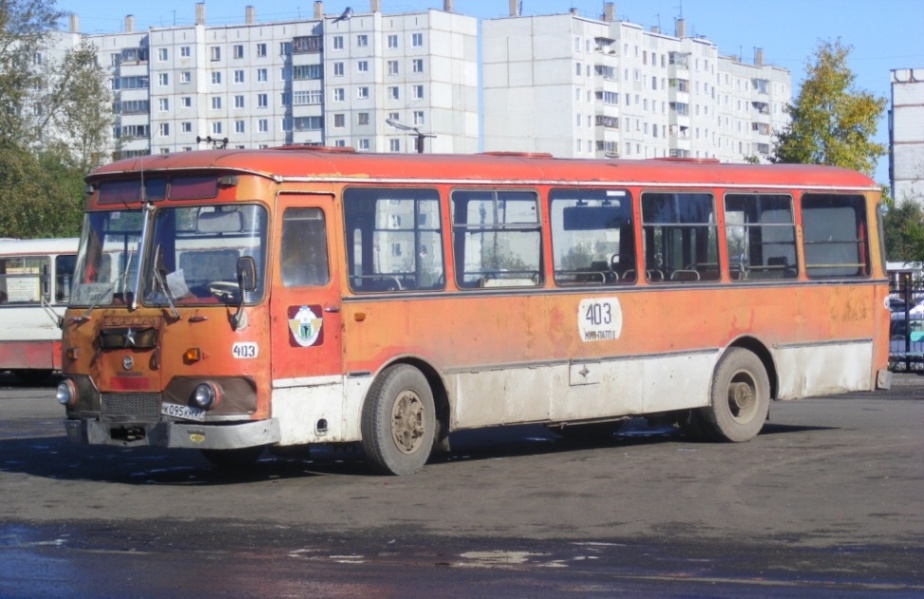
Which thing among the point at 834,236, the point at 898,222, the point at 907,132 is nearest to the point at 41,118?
the point at 834,236

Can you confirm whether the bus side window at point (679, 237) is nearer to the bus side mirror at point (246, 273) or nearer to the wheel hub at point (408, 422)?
the wheel hub at point (408, 422)

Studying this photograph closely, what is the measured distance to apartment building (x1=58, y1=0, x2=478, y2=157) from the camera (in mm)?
113875

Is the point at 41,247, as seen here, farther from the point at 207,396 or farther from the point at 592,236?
the point at 207,396

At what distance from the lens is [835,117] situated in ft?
157

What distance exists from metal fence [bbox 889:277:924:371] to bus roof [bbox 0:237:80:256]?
15750 millimetres

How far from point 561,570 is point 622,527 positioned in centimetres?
178

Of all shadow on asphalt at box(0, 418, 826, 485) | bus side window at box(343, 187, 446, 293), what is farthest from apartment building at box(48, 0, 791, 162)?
bus side window at box(343, 187, 446, 293)

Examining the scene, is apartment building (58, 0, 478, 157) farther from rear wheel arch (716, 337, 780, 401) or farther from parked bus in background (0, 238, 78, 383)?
rear wheel arch (716, 337, 780, 401)

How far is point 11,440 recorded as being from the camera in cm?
1764

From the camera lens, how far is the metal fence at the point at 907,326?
29625 mm

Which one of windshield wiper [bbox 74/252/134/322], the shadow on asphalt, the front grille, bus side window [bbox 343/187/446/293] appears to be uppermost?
bus side window [bbox 343/187/446/293]

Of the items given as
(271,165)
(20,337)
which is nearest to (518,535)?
(271,165)

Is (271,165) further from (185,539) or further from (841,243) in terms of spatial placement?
(841,243)

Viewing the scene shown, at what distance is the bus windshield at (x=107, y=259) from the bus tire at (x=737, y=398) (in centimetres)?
661
